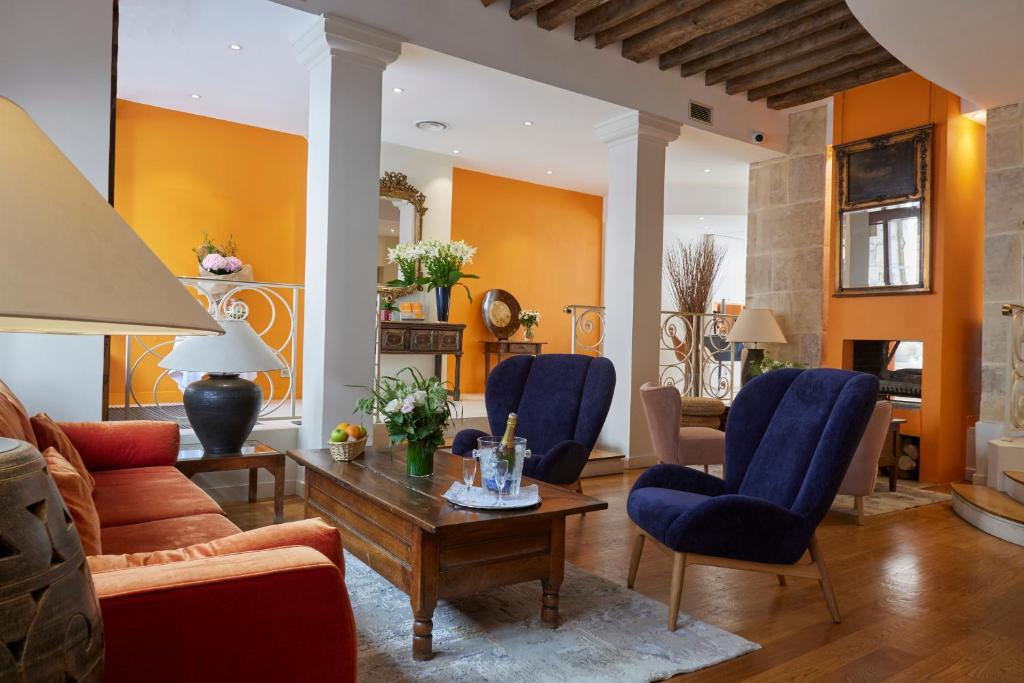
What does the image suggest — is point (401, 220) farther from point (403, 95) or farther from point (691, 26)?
point (691, 26)

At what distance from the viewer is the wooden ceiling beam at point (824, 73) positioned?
5.56 meters

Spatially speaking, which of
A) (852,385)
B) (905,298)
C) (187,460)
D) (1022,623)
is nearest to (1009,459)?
(905,298)

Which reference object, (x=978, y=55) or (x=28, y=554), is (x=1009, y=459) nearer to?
(x=978, y=55)

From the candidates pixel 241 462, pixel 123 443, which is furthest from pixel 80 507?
pixel 241 462

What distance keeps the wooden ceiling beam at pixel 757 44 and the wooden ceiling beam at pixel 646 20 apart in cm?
53

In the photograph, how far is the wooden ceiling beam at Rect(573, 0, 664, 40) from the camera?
16.0ft

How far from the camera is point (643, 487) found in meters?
2.99

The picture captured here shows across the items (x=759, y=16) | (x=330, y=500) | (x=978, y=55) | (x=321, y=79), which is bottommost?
(x=330, y=500)

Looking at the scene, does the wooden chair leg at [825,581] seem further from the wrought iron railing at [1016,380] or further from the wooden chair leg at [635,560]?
the wrought iron railing at [1016,380]

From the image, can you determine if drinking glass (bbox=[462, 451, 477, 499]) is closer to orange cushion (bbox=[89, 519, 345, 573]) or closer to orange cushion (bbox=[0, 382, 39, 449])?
orange cushion (bbox=[89, 519, 345, 573])

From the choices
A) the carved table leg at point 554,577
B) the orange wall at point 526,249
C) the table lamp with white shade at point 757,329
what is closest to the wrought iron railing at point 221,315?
the orange wall at point 526,249

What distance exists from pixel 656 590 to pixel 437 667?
1158 mm

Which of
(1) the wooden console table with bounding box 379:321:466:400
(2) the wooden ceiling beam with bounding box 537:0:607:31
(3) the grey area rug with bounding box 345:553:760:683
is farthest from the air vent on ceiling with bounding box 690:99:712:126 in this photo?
(3) the grey area rug with bounding box 345:553:760:683

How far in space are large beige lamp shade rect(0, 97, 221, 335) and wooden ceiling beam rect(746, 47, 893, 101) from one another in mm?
6096
